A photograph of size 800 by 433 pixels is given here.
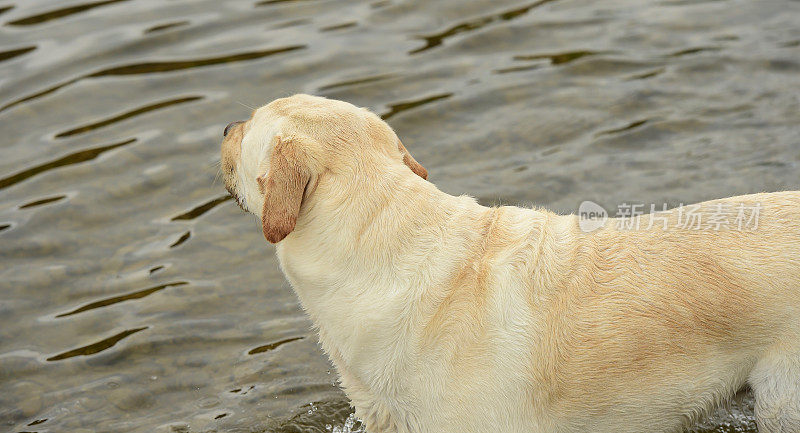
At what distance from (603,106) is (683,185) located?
154 cm

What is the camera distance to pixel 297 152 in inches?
164

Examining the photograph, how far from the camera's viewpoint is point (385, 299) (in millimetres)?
4168

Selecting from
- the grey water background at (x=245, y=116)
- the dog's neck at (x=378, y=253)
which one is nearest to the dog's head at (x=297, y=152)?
the dog's neck at (x=378, y=253)

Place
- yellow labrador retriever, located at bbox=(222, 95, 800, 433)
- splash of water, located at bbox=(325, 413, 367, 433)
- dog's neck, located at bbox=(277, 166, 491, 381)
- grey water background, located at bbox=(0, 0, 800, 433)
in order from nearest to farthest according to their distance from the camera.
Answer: yellow labrador retriever, located at bbox=(222, 95, 800, 433)
dog's neck, located at bbox=(277, 166, 491, 381)
splash of water, located at bbox=(325, 413, 367, 433)
grey water background, located at bbox=(0, 0, 800, 433)

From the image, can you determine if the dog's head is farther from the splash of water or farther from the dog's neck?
the splash of water

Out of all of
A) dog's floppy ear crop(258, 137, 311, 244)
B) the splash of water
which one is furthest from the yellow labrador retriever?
the splash of water

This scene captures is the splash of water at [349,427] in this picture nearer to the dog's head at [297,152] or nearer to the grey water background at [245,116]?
the grey water background at [245,116]

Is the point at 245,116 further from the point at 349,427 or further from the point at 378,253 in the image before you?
the point at 378,253

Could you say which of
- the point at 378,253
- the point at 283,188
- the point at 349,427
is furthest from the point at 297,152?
the point at 349,427

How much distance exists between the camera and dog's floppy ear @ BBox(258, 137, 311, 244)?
160 inches

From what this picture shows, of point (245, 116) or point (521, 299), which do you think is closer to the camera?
point (521, 299)

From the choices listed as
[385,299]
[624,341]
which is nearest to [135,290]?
[385,299]

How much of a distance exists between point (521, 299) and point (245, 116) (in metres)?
5.22

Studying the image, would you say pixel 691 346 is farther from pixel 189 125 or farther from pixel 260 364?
pixel 189 125
